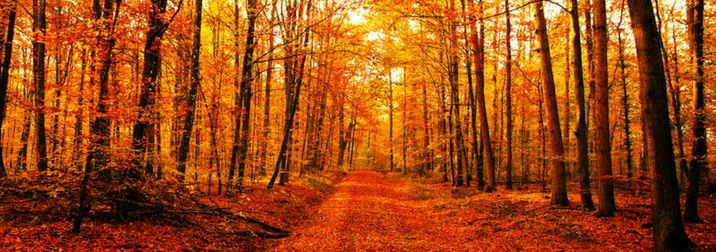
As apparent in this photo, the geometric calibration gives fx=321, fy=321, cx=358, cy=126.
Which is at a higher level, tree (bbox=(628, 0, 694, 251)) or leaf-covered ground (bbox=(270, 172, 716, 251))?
tree (bbox=(628, 0, 694, 251))

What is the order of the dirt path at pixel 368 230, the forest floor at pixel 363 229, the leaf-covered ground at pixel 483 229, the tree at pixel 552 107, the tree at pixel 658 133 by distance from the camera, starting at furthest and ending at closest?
Result: the tree at pixel 552 107 → the dirt path at pixel 368 230 → the leaf-covered ground at pixel 483 229 → the forest floor at pixel 363 229 → the tree at pixel 658 133

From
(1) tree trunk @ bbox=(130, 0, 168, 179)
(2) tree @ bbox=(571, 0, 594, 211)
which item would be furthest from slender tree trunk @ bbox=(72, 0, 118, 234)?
(2) tree @ bbox=(571, 0, 594, 211)

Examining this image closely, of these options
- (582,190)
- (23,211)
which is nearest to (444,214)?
(582,190)

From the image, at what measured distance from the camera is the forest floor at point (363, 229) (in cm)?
538

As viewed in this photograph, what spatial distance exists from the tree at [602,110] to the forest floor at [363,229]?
478 millimetres

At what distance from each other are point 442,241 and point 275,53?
998 cm

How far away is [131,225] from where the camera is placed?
19.8 feet

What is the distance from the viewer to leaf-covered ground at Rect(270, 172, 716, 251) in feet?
21.4

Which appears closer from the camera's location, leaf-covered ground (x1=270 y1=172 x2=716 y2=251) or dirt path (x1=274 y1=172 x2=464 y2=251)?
leaf-covered ground (x1=270 y1=172 x2=716 y2=251)

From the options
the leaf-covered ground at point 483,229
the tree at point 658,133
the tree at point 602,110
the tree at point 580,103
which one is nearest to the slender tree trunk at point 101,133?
the leaf-covered ground at point 483,229

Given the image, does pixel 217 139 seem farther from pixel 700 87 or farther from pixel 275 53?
pixel 700 87

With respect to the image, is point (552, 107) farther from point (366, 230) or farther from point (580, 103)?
point (366, 230)

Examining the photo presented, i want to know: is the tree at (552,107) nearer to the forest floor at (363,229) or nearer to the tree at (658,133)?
the forest floor at (363,229)

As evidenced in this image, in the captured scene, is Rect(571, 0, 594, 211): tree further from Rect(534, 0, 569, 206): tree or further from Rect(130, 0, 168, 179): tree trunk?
Rect(130, 0, 168, 179): tree trunk
